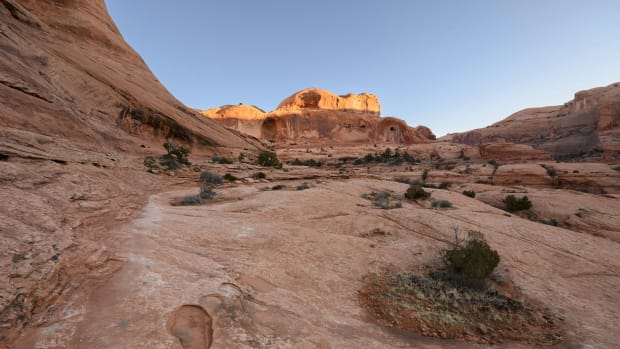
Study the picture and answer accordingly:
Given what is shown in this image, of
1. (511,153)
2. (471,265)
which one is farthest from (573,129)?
(471,265)

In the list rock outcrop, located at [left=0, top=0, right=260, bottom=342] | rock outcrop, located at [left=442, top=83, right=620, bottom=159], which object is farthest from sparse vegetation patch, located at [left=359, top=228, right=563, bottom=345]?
rock outcrop, located at [left=442, top=83, right=620, bottom=159]

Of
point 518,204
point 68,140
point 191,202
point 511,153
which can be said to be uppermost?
point 68,140

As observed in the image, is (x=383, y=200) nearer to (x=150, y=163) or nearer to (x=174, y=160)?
(x=150, y=163)

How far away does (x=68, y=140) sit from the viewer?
10086 millimetres

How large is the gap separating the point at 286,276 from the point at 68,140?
10896 millimetres

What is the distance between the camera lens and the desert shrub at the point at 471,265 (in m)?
4.72

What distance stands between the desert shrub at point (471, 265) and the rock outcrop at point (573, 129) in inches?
1759

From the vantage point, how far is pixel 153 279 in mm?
3256

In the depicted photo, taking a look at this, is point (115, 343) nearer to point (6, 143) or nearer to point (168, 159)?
A: point (6, 143)

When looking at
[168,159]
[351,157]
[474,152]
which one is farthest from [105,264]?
[474,152]

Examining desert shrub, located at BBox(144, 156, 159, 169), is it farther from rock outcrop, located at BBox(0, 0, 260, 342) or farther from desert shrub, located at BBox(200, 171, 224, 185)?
desert shrub, located at BBox(200, 171, 224, 185)

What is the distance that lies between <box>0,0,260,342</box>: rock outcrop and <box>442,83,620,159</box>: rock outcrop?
5037 cm

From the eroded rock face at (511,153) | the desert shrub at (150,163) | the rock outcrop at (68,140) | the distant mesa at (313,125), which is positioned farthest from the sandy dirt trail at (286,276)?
the distant mesa at (313,125)

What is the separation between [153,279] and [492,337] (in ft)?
14.8
